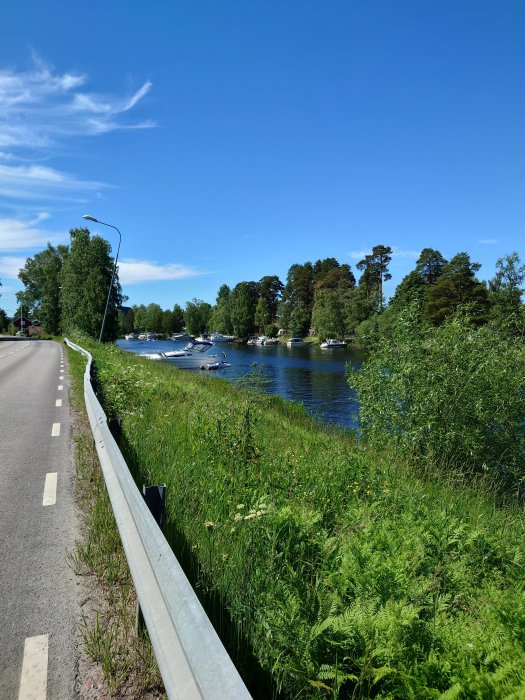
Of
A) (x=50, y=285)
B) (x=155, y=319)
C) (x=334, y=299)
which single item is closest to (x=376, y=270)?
(x=334, y=299)

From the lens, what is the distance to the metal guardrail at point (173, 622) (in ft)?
4.53

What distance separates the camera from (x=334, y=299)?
97.9 m

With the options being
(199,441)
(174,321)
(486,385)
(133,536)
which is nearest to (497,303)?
(486,385)

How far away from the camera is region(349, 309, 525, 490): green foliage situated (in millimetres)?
9781

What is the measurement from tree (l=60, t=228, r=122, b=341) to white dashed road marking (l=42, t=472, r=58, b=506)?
44.3 m

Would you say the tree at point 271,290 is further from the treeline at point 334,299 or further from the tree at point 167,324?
the tree at point 167,324

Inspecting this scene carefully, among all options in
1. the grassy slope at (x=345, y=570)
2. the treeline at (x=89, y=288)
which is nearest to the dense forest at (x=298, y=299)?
the treeline at (x=89, y=288)

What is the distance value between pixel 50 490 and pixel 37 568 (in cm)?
195

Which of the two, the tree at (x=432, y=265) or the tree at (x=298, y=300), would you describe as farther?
the tree at (x=298, y=300)

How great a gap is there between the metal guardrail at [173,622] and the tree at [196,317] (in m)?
145

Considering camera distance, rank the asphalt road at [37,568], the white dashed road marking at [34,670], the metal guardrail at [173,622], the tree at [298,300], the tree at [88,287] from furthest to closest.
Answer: the tree at [298,300] → the tree at [88,287] → the asphalt road at [37,568] → the white dashed road marking at [34,670] → the metal guardrail at [173,622]

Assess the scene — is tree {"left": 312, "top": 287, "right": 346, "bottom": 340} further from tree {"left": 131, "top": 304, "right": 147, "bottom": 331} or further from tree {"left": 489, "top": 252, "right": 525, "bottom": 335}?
tree {"left": 131, "top": 304, "right": 147, "bottom": 331}

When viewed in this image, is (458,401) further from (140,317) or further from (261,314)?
(140,317)

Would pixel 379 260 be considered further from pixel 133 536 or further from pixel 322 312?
pixel 133 536
